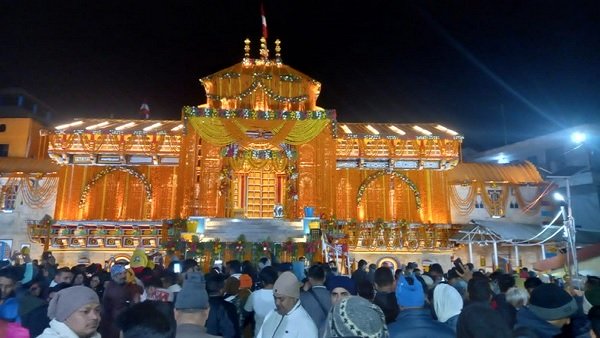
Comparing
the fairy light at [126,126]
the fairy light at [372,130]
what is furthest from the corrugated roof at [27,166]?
the fairy light at [372,130]

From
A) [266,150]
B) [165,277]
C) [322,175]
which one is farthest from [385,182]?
[165,277]

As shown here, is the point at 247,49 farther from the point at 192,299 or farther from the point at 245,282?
the point at 192,299

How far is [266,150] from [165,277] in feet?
64.6

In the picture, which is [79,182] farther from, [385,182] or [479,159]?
[479,159]

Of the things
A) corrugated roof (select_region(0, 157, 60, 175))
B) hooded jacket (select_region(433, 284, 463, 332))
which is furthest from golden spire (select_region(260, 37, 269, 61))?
hooded jacket (select_region(433, 284, 463, 332))

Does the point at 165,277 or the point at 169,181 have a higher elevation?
the point at 169,181

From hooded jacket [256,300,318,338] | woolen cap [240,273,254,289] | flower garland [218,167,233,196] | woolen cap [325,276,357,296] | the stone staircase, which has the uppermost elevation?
flower garland [218,167,233,196]

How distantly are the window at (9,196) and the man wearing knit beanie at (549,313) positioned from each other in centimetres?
2863

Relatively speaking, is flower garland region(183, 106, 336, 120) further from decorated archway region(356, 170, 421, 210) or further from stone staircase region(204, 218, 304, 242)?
stone staircase region(204, 218, 304, 242)

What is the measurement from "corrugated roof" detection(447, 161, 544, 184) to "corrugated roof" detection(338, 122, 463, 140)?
247 cm

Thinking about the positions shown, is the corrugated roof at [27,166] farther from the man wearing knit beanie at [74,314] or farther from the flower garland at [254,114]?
the man wearing knit beanie at [74,314]

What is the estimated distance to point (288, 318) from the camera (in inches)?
168

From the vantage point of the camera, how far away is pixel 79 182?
86.9ft

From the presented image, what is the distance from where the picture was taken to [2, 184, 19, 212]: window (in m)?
26.0
